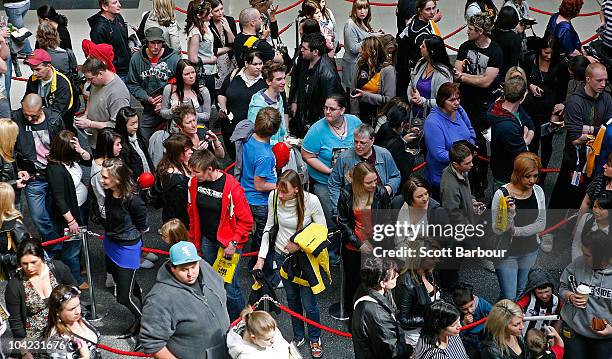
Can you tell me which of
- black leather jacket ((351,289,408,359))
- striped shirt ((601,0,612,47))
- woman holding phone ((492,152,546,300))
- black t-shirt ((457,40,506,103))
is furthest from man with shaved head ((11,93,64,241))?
striped shirt ((601,0,612,47))

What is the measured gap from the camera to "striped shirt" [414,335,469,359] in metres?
6.39

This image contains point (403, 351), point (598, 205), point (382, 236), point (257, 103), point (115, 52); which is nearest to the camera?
point (403, 351)

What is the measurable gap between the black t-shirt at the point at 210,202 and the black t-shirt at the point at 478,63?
3374 mm

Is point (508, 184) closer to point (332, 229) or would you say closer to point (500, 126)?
point (500, 126)

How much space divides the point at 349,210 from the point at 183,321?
5.89ft

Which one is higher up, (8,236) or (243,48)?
(243,48)

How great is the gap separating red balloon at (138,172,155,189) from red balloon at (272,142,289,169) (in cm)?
104

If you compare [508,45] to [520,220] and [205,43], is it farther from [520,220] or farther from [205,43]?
[205,43]

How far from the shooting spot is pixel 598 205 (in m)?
7.20

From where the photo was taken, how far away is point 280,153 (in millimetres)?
8227

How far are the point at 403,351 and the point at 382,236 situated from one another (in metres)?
1.29

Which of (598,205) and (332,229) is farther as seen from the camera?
(332,229)

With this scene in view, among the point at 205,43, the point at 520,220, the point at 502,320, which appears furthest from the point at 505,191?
the point at 205,43

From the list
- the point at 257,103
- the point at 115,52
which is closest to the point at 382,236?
the point at 257,103
